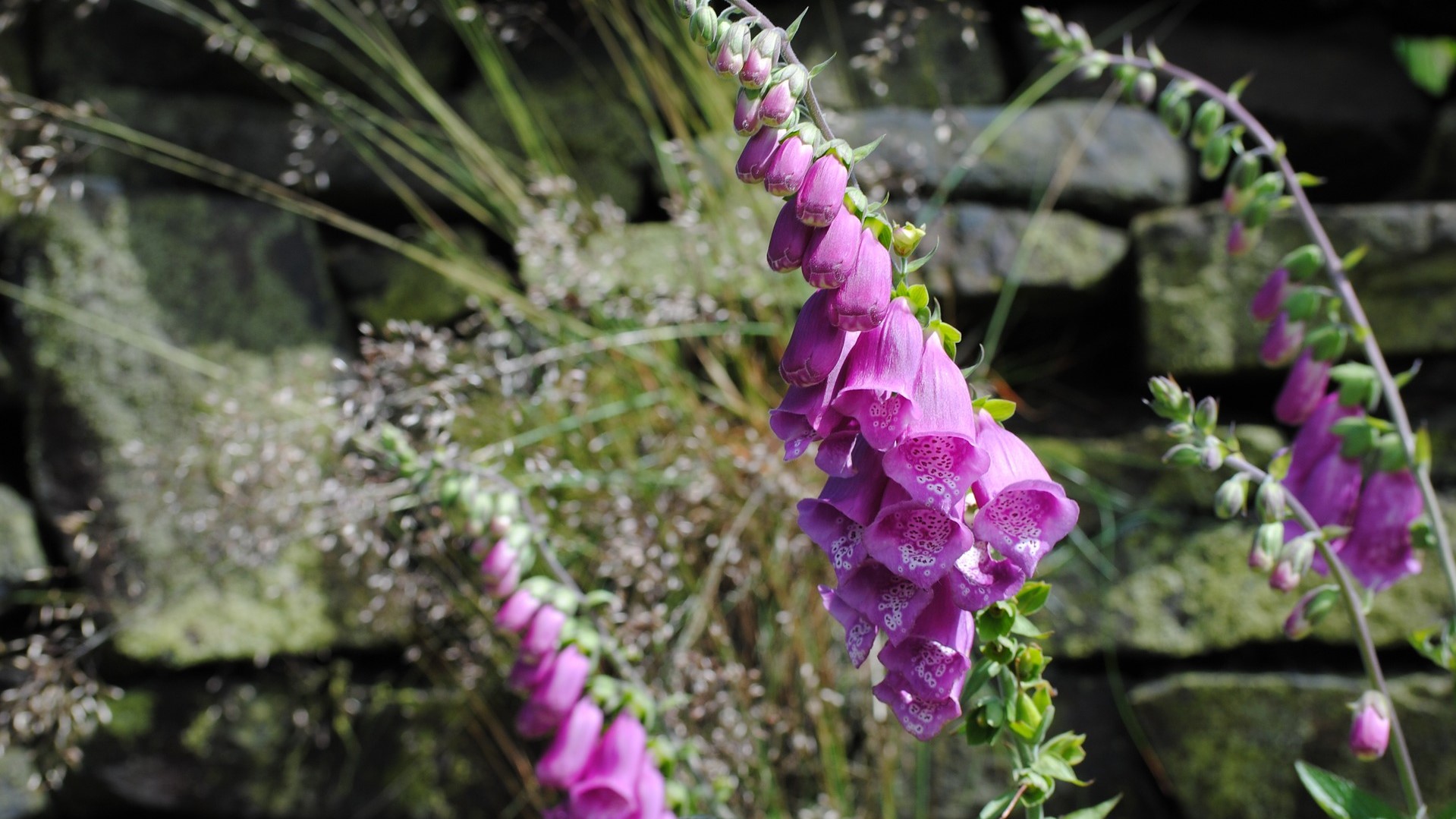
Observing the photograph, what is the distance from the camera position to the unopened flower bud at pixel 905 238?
23.0 inches

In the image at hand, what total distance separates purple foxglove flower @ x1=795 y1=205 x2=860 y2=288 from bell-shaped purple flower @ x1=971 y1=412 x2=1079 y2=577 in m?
0.13

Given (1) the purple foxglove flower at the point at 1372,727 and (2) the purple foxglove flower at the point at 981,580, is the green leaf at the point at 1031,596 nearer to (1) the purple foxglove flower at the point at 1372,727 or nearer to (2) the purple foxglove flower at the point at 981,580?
(2) the purple foxglove flower at the point at 981,580

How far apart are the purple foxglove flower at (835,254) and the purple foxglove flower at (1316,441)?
0.60 metres

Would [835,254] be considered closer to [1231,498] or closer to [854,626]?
[854,626]

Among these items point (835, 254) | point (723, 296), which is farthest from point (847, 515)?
point (723, 296)

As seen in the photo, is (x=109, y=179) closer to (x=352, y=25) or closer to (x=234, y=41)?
(x=234, y=41)

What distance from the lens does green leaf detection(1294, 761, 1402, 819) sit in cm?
71

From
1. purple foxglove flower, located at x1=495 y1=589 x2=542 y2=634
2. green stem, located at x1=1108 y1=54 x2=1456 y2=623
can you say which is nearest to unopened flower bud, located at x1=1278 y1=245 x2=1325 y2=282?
green stem, located at x1=1108 y1=54 x2=1456 y2=623

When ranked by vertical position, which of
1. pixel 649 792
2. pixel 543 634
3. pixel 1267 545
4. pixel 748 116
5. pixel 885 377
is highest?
pixel 748 116

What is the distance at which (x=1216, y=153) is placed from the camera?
37.4 inches

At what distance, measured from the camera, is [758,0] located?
1914mm

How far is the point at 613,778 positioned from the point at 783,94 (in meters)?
0.67

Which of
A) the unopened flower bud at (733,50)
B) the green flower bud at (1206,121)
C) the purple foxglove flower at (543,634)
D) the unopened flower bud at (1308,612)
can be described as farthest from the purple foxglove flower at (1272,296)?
the purple foxglove flower at (543,634)

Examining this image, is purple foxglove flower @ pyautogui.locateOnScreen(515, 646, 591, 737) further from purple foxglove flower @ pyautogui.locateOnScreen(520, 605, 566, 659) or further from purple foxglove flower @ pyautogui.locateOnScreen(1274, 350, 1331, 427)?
purple foxglove flower @ pyautogui.locateOnScreen(1274, 350, 1331, 427)
